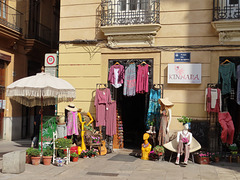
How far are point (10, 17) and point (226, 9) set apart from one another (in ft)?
34.5

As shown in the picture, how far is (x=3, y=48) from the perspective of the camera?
1478 centimetres

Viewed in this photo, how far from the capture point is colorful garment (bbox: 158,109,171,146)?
10.2 m

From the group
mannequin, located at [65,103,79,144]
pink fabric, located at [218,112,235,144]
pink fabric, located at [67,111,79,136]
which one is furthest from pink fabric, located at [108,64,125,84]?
pink fabric, located at [218,112,235,144]

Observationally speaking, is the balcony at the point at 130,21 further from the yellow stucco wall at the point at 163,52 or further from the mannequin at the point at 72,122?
the mannequin at the point at 72,122

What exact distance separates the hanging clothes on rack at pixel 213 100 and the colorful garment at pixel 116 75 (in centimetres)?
321

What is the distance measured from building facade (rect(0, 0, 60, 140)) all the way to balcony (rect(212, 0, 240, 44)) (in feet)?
30.7

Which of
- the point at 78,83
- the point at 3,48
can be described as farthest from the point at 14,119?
the point at 78,83

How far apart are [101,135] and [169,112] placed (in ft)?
8.90

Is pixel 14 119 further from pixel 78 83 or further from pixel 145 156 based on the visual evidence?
pixel 145 156

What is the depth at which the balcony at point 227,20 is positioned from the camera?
1025cm

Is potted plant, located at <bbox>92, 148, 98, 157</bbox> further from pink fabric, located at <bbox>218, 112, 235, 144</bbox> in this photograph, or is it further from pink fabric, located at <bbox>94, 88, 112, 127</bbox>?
pink fabric, located at <bbox>218, 112, 235, 144</bbox>

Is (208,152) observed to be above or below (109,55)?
below

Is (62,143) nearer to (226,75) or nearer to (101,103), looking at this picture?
(101,103)

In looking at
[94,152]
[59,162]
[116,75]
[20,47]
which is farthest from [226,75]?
[20,47]
